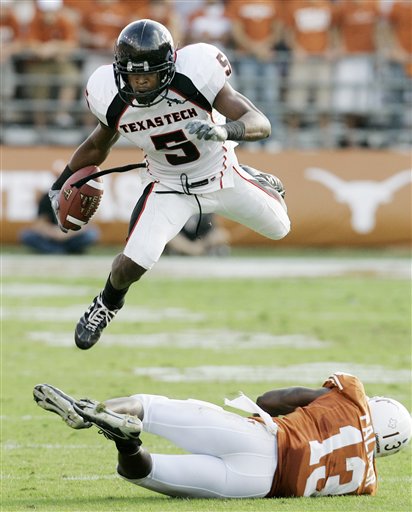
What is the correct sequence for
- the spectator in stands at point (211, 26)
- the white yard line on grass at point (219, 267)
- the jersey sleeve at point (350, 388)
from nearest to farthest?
the jersey sleeve at point (350, 388)
the white yard line on grass at point (219, 267)
the spectator in stands at point (211, 26)

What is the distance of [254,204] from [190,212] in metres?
0.33

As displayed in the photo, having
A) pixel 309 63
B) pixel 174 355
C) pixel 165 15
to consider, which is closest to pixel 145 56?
pixel 174 355

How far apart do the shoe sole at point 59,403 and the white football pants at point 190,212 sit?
1344mm

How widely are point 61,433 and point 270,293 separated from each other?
5148mm

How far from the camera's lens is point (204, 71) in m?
5.34

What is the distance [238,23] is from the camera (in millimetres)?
13719

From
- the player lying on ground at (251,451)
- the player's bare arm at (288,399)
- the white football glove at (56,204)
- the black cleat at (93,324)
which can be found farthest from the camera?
the white football glove at (56,204)

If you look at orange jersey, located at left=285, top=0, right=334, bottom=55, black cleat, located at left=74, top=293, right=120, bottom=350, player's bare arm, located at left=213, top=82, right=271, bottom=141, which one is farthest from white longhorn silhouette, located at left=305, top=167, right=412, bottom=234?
player's bare arm, located at left=213, top=82, right=271, bottom=141

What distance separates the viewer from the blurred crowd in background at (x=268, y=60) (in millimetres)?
13594

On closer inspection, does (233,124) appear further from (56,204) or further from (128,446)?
(128,446)

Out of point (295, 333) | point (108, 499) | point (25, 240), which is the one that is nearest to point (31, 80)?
point (25, 240)

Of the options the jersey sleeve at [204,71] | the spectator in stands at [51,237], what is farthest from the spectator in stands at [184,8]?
the jersey sleeve at [204,71]

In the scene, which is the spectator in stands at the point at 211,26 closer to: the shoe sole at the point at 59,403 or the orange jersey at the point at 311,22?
the orange jersey at the point at 311,22

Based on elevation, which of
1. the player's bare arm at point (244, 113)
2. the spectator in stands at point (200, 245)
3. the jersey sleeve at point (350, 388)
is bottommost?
the spectator in stands at point (200, 245)
